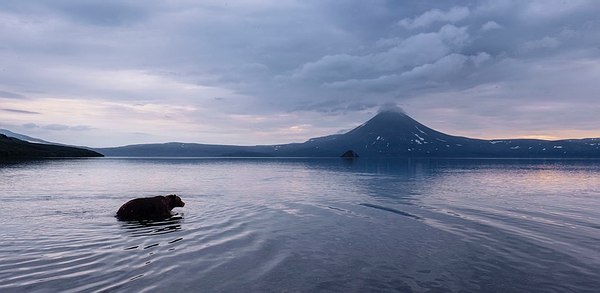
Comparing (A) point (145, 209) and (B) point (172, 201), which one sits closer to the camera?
(A) point (145, 209)

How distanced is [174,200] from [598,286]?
2278 centimetres

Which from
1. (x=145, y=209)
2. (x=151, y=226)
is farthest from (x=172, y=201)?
(x=151, y=226)

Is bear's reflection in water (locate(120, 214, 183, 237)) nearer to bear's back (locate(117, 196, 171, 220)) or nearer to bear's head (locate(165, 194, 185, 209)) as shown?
bear's back (locate(117, 196, 171, 220))

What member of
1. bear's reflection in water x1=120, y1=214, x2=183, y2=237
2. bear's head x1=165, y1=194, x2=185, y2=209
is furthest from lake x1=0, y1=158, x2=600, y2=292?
bear's head x1=165, y1=194, x2=185, y2=209

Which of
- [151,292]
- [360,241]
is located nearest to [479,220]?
[360,241]

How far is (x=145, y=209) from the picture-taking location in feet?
72.6

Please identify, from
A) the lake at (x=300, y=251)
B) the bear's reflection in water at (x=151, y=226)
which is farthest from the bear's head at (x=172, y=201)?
the bear's reflection in water at (x=151, y=226)

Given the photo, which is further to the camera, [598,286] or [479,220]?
[479,220]

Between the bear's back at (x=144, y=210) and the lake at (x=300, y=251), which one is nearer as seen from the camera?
the lake at (x=300, y=251)

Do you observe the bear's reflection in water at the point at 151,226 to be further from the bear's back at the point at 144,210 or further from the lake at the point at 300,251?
the bear's back at the point at 144,210

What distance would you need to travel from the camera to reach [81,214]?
73.8 feet

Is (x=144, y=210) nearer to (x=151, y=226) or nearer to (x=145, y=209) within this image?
(x=145, y=209)

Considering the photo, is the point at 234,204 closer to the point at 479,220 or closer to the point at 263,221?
the point at 263,221

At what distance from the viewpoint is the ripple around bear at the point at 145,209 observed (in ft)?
70.6
